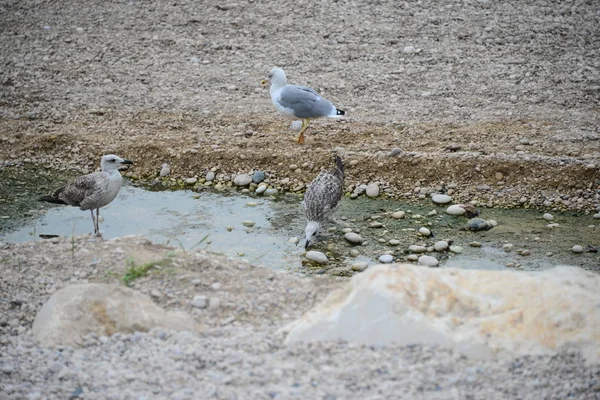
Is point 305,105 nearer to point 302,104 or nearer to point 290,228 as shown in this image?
point 302,104

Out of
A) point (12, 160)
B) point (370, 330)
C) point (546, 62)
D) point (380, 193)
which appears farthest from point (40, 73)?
point (370, 330)

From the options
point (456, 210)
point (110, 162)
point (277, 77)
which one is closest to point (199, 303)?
point (110, 162)

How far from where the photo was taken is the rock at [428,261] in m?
6.89

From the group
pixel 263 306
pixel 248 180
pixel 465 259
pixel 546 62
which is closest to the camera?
pixel 263 306

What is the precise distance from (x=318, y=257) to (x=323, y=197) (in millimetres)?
688

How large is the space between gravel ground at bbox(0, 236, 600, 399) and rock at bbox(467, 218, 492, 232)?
2805mm

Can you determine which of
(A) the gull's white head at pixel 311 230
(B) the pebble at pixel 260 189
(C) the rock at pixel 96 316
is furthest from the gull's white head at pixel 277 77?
(C) the rock at pixel 96 316

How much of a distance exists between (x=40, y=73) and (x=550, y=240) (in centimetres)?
805

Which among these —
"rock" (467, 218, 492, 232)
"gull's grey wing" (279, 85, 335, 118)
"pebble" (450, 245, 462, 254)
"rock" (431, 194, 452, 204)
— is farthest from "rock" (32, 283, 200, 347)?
"gull's grey wing" (279, 85, 335, 118)

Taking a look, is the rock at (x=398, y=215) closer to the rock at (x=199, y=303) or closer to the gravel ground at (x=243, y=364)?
the gravel ground at (x=243, y=364)

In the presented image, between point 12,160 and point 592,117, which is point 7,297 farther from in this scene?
point 592,117

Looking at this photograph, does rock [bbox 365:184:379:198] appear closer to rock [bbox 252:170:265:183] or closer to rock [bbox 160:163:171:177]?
rock [bbox 252:170:265:183]

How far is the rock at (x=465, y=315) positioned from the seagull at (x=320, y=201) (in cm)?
285

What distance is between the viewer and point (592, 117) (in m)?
9.48
